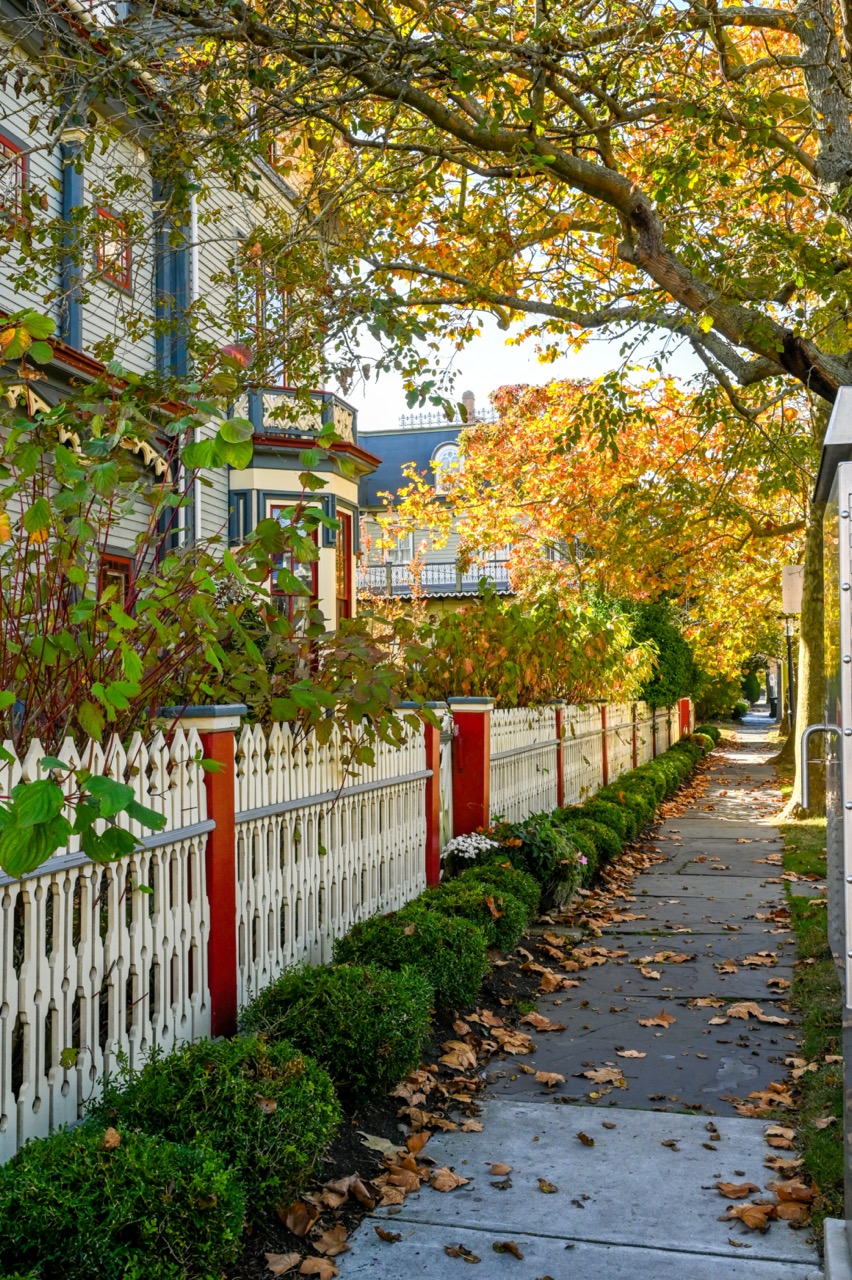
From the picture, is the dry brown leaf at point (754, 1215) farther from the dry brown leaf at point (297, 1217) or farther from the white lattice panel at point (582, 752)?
the white lattice panel at point (582, 752)

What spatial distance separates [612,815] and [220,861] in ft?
25.7

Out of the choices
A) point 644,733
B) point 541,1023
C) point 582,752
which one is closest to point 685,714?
point 644,733

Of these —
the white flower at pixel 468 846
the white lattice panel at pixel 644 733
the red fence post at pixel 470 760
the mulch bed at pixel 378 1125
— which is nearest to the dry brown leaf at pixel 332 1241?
the mulch bed at pixel 378 1125

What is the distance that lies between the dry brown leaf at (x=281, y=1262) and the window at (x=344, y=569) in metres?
17.0

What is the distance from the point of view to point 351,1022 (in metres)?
4.88

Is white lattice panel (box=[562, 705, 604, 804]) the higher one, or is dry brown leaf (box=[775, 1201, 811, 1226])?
white lattice panel (box=[562, 705, 604, 804])

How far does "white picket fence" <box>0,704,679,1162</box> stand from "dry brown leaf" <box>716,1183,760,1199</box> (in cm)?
224

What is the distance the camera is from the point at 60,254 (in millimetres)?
8172

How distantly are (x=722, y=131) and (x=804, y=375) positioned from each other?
77.7 inches

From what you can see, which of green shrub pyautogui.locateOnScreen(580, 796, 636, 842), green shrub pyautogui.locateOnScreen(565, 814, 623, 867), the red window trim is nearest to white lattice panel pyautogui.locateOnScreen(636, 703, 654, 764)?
the red window trim

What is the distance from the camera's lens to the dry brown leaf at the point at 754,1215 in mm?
4105

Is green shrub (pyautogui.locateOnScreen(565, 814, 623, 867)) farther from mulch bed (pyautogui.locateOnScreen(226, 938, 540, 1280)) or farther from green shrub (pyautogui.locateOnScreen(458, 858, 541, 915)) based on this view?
mulch bed (pyautogui.locateOnScreen(226, 938, 540, 1280))

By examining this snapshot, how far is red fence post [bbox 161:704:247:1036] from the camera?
5113mm

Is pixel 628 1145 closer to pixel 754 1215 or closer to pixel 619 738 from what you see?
pixel 754 1215
